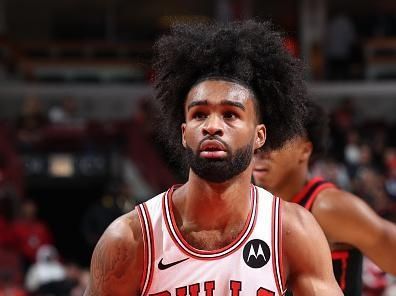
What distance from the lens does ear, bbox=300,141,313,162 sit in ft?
15.5

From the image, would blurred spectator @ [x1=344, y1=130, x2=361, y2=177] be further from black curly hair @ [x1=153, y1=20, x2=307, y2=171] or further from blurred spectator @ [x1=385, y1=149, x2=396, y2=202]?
black curly hair @ [x1=153, y1=20, x2=307, y2=171]

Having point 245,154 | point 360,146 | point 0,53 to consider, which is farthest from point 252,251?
point 0,53

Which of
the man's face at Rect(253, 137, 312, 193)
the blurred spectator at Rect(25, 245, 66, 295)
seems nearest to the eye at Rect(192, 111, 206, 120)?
the man's face at Rect(253, 137, 312, 193)

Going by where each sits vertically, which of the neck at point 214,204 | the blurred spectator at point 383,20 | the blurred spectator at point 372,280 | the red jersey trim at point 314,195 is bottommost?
the blurred spectator at point 372,280

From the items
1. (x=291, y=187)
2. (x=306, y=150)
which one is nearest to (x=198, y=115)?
(x=291, y=187)

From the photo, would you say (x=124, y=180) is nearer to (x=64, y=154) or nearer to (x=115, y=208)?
(x=64, y=154)

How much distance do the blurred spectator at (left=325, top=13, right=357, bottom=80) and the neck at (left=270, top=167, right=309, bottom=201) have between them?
13219 millimetres

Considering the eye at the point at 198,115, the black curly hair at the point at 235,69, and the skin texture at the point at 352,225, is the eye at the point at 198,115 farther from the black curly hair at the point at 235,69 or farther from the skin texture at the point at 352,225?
→ the skin texture at the point at 352,225

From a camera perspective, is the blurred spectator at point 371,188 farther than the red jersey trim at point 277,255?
Yes

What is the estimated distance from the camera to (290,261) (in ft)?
11.1

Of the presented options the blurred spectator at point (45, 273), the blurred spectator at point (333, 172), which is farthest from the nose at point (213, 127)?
the blurred spectator at point (333, 172)

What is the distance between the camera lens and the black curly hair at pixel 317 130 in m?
4.80

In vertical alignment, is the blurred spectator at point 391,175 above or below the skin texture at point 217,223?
below

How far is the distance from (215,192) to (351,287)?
140cm
